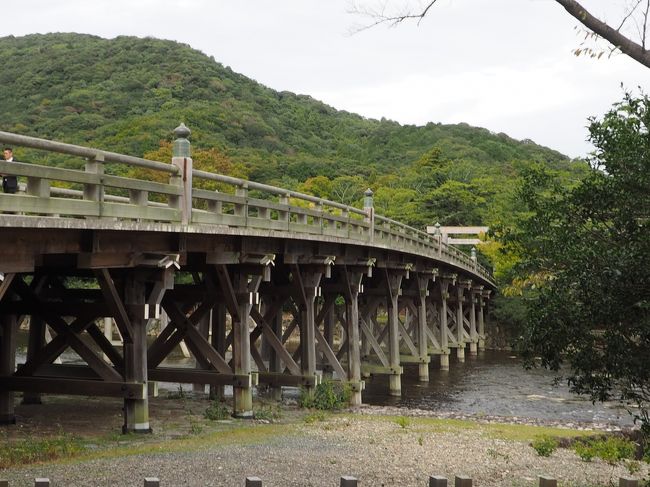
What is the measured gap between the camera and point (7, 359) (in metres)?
13.0

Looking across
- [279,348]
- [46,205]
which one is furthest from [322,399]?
[46,205]

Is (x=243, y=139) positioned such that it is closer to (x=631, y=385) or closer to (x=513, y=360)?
(x=513, y=360)

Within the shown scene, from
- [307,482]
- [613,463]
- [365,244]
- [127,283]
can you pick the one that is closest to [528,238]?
[613,463]

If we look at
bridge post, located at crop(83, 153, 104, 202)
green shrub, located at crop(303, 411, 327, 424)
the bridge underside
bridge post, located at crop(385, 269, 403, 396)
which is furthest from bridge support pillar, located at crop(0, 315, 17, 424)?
bridge post, located at crop(385, 269, 403, 396)

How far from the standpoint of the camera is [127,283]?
11.6 metres

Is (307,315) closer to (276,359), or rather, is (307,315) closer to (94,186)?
(276,359)

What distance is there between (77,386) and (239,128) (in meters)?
78.3

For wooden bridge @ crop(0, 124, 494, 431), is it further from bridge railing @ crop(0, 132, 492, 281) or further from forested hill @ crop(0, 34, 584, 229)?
forested hill @ crop(0, 34, 584, 229)

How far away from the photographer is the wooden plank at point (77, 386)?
448 inches

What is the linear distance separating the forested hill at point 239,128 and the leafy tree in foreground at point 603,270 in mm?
47795

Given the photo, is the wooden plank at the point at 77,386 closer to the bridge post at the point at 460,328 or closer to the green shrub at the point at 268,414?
the green shrub at the point at 268,414

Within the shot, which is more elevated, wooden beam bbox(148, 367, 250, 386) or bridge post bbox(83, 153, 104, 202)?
bridge post bbox(83, 153, 104, 202)

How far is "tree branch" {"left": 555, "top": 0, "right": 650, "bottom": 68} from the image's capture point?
7.30 m

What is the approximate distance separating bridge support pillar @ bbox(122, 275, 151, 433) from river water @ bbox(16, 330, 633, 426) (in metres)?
9.97
